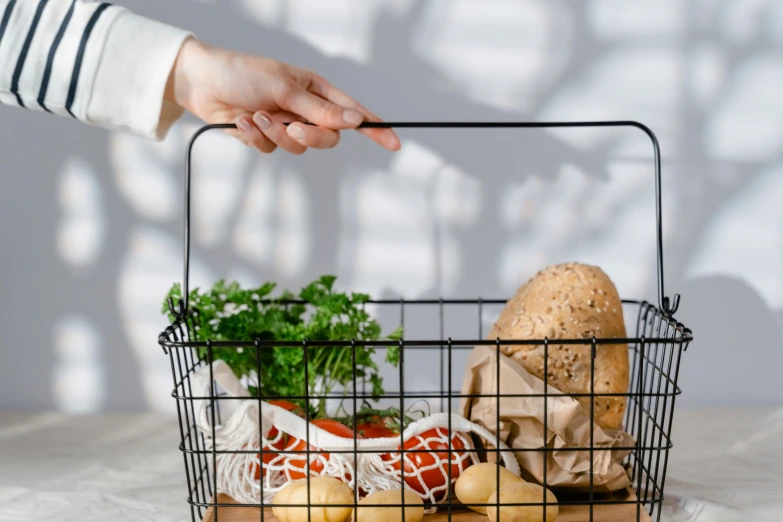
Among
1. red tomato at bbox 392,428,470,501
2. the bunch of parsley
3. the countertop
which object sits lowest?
the countertop

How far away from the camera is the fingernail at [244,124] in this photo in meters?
0.90

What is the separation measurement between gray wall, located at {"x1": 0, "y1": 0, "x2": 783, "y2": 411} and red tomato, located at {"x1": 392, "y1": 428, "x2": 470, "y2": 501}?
533mm

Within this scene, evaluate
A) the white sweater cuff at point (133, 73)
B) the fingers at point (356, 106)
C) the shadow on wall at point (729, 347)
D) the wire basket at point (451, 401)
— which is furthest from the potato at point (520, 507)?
the shadow on wall at point (729, 347)

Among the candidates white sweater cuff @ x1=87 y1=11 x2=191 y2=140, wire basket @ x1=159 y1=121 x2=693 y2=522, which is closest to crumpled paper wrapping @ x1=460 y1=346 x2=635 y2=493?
wire basket @ x1=159 y1=121 x2=693 y2=522

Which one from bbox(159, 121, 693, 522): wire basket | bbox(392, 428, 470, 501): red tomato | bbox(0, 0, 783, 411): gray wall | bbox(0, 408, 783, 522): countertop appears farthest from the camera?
bbox(0, 0, 783, 411): gray wall

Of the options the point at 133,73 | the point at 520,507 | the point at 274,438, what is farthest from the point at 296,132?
the point at 520,507

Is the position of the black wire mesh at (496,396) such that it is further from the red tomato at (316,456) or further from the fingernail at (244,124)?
the fingernail at (244,124)

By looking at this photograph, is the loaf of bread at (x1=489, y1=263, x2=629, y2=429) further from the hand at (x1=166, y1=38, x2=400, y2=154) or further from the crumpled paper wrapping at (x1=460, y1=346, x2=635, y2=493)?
the hand at (x1=166, y1=38, x2=400, y2=154)

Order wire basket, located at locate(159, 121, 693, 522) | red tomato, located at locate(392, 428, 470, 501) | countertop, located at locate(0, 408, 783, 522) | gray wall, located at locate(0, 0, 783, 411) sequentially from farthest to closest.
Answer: gray wall, located at locate(0, 0, 783, 411) → countertop, located at locate(0, 408, 783, 522) → red tomato, located at locate(392, 428, 470, 501) → wire basket, located at locate(159, 121, 693, 522)

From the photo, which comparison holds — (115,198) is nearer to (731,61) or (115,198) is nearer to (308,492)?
(308,492)

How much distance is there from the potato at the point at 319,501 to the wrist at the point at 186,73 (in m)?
0.47

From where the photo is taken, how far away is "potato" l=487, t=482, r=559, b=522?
81cm

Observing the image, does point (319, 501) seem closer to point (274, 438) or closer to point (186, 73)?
point (274, 438)

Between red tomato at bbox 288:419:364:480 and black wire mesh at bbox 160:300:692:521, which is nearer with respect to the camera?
black wire mesh at bbox 160:300:692:521
